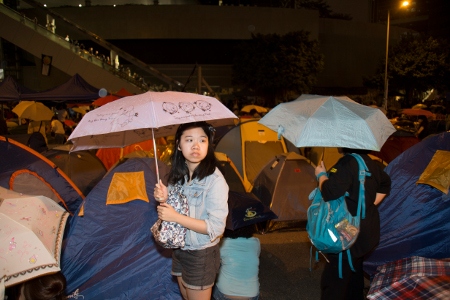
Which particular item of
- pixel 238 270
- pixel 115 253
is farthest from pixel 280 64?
pixel 238 270

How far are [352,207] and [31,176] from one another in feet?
12.0

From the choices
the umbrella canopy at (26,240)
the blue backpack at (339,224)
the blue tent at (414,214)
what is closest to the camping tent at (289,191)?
the blue tent at (414,214)

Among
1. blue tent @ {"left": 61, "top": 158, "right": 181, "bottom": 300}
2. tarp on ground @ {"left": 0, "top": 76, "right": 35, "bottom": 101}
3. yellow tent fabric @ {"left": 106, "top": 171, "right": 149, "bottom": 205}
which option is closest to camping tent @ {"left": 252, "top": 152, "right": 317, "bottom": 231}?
blue tent @ {"left": 61, "top": 158, "right": 181, "bottom": 300}

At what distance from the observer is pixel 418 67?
28.7 meters

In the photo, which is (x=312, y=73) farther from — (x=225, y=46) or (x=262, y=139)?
(x=262, y=139)

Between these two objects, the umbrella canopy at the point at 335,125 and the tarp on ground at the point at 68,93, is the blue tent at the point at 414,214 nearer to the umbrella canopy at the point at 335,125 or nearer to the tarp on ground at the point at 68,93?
the umbrella canopy at the point at 335,125

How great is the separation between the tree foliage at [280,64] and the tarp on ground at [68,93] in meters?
18.6

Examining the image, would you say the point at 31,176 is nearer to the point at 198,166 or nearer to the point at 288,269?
the point at 198,166

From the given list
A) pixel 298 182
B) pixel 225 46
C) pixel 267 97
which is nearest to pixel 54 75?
pixel 225 46

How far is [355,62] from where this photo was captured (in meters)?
36.2

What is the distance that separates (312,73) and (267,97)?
3.74 m

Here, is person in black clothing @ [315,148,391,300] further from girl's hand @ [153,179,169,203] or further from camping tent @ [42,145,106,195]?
Answer: camping tent @ [42,145,106,195]

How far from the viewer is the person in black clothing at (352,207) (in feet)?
9.44

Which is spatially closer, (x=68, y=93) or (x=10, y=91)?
(x=10, y=91)
